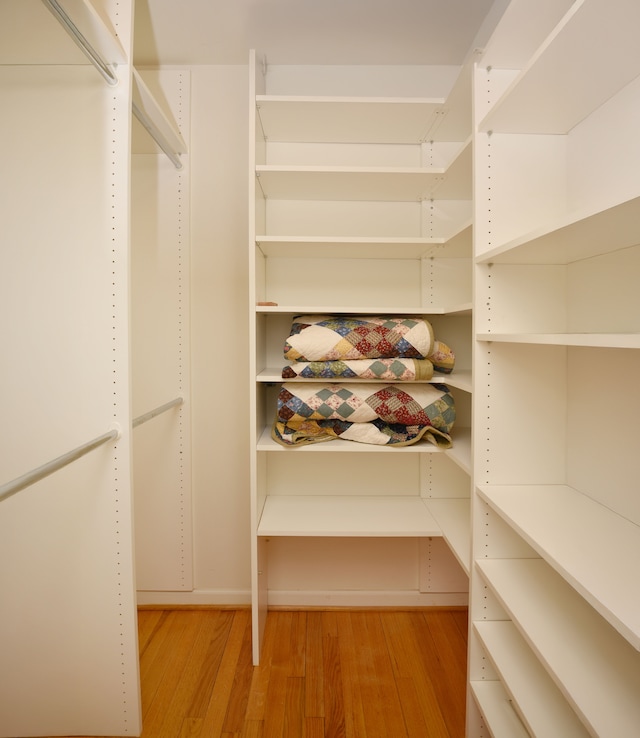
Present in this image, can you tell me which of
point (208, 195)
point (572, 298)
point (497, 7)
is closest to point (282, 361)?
point (208, 195)

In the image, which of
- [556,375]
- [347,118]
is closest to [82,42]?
[347,118]

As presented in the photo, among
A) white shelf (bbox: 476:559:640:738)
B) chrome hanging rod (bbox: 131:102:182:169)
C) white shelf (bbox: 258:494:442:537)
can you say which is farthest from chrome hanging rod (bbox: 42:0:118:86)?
white shelf (bbox: 476:559:640:738)

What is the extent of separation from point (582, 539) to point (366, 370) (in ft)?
2.59

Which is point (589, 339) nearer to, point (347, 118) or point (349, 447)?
point (349, 447)

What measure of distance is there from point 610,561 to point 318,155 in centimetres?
171

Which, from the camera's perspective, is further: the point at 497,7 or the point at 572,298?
the point at 497,7

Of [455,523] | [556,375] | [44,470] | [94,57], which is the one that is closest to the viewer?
[44,470]

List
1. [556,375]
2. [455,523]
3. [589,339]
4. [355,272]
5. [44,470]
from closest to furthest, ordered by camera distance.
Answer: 1. [589,339]
2. [44,470]
3. [556,375]
4. [455,523]
5. [355,272]

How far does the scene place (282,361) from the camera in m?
1.81

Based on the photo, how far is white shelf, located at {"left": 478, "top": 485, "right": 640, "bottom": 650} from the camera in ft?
2.24

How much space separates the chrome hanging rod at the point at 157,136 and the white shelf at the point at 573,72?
3.53 feet

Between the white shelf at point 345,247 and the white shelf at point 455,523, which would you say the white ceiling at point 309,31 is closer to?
the white shelf at point 345,247

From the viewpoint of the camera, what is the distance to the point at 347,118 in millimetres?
1525

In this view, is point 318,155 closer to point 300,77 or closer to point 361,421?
point 300,77
